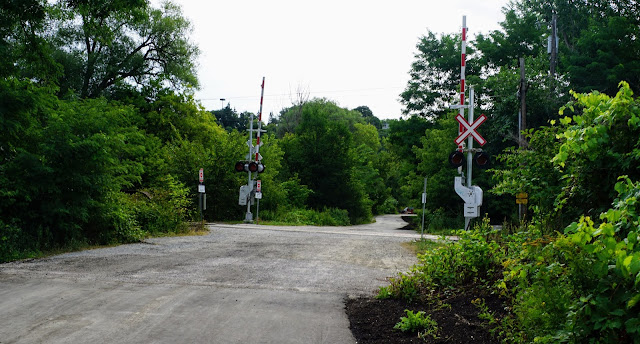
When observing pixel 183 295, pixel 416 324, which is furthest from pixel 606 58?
pixel 183 295

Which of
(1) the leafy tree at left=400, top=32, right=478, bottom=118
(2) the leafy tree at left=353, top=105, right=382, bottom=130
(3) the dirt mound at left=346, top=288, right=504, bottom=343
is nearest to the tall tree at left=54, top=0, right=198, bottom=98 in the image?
(1) the leafy tree at left=400, top=32, right=478, bottom=118

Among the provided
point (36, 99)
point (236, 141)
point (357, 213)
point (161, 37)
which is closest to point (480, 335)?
point (36, 99)

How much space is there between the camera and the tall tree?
113 ft

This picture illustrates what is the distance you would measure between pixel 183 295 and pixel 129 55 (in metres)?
33.5

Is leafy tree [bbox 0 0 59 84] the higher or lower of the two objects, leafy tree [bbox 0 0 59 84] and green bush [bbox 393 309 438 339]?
the higher

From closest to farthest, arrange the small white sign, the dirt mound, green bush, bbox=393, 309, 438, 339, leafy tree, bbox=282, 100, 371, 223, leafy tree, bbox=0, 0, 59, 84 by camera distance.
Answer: the dirt mound < green bush, bbox=393, 309, 438, 339 < leafy tree, bbox=0, 0, 59, 84 < the small white sign < leafy tree, bbox=282, 100, 371, 223

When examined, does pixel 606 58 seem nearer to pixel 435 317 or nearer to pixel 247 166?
pixel 247 166

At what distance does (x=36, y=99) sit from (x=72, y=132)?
1488mm

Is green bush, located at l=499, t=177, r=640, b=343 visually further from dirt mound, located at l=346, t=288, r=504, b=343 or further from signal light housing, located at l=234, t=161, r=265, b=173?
signal light housing, located at l=234, t=161, r=265, b=173

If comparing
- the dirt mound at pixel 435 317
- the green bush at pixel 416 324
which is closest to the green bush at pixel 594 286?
the dirt mound at pixel 435 317

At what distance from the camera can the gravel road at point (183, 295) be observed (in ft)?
16.7

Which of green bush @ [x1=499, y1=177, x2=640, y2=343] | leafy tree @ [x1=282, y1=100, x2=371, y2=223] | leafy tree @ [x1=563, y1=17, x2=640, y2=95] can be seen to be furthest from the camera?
leafy tree @ [x1=282, y1=100, x2=371, y2=223]

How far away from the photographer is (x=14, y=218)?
10422mm

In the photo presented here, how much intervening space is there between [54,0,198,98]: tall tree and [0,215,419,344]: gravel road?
86.8ft
